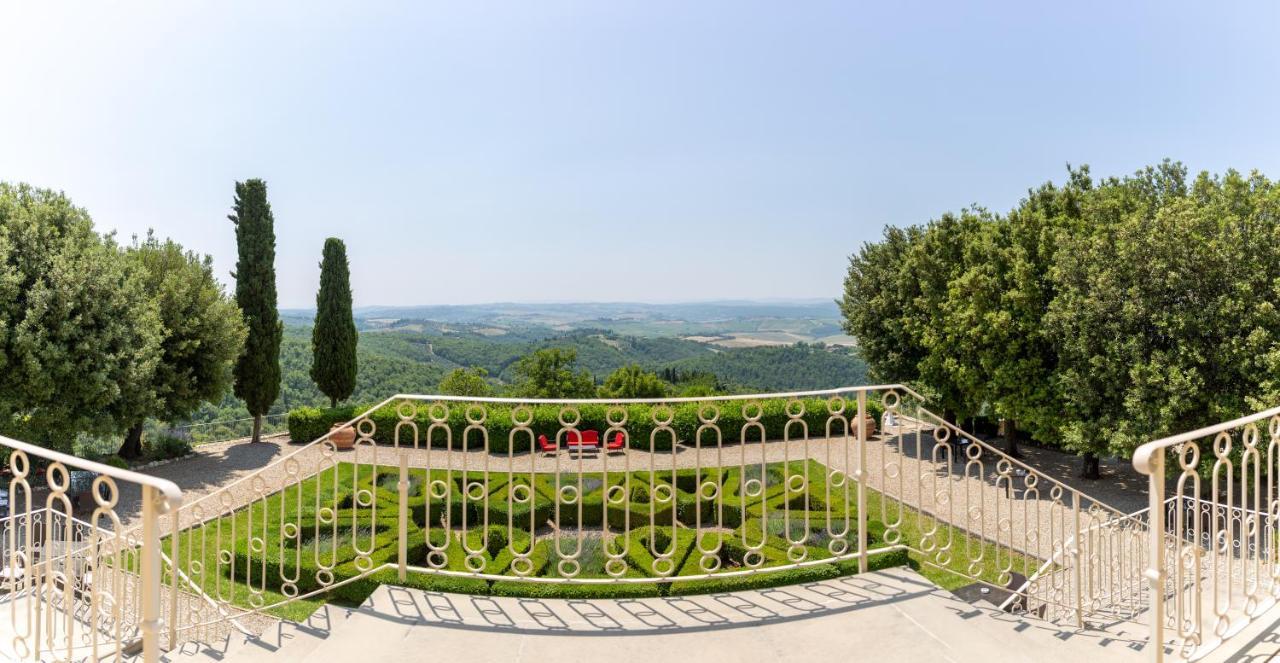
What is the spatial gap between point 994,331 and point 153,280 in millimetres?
18701

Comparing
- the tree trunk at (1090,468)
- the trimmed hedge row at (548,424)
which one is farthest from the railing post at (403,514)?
the tree trunk at (1090,468)

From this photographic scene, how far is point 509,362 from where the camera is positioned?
70.7 metres

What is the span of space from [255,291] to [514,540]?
1330cm

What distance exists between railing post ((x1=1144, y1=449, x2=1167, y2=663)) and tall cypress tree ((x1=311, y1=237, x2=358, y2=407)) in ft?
67.8

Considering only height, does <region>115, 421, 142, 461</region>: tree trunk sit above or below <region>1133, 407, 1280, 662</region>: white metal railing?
below

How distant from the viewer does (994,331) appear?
47.7ft

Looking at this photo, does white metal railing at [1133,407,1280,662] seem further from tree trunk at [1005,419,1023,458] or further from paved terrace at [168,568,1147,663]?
tree trunk at [1005,419,1023,458]

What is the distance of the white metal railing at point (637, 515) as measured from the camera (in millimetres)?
5055

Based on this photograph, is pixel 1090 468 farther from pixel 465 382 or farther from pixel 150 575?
pixel 465 382

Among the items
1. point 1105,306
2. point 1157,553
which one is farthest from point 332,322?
point 1157,553

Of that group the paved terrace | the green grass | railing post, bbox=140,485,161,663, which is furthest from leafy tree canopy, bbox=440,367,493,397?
railing post, bbox=140,485,161,663

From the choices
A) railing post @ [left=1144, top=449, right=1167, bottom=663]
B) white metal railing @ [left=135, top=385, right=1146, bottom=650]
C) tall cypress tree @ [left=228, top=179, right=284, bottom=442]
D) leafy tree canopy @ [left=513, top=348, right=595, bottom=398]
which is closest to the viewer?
railing post @ [left=1144, top=449, right=1167, bottom=663]

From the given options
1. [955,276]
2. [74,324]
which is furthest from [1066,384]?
[74,324]

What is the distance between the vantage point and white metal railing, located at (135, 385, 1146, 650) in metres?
5.05
